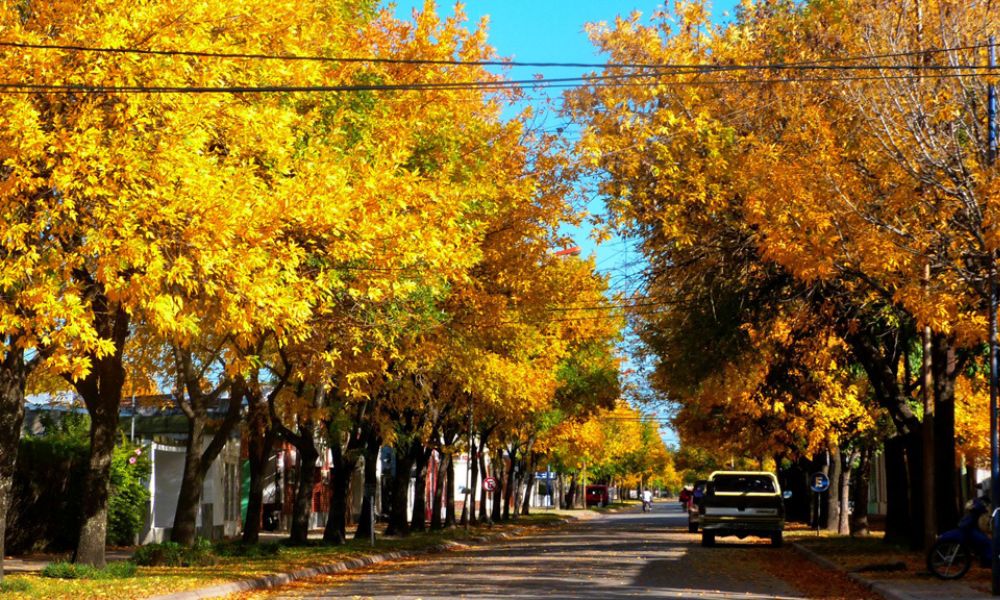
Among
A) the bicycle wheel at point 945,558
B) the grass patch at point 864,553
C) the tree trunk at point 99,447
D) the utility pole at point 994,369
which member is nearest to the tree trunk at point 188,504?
the tree trunk at point 99,447

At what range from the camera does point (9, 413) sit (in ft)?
62.9

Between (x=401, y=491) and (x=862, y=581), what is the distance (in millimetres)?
25008

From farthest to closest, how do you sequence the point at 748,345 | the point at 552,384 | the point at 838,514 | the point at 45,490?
the point at 838,514 < the point at 552,384 < the point at 45,490 < the point at 748,345

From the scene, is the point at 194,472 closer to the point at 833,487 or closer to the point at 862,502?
the point at 862,502

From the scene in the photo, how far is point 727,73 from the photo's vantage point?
22.9 m

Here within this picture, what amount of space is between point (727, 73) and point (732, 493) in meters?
17.7

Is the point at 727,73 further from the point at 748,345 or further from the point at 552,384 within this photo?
the point at 552,384

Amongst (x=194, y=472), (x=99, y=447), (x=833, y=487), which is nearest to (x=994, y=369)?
(x=99, y=447)

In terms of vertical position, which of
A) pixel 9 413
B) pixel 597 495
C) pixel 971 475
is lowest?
pixel 597 495

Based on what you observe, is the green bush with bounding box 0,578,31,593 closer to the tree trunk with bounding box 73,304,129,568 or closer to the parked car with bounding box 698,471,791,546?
the tree trunk with bounding box 73,304,129,568

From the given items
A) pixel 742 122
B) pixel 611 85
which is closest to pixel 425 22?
Result: pixel 611 85

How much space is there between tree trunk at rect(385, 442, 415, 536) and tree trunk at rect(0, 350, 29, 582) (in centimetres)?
2455

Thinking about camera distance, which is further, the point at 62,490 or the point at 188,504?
the point at 62,490

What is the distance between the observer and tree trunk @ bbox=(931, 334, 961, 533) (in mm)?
25858
